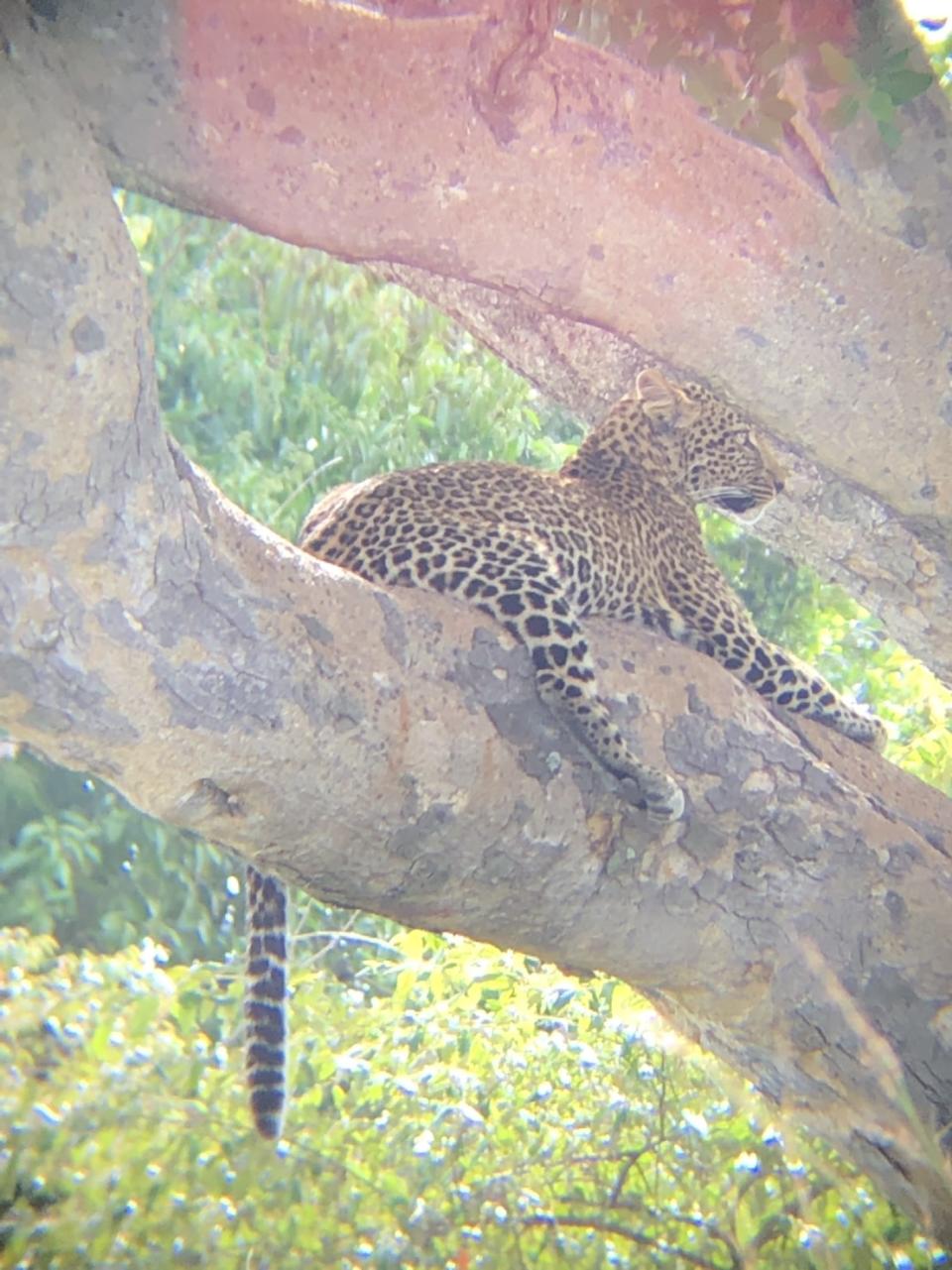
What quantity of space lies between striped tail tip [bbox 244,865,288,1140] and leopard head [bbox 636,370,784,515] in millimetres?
2196

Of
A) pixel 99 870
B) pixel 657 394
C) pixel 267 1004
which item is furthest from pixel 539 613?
pixel 99 870

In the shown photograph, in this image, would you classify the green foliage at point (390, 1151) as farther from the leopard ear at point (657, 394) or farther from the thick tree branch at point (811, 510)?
the leopard ear at point (657, 394)

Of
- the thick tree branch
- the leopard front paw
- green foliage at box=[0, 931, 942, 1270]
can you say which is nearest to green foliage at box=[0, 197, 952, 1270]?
green foliage at box=[0, 931, 942, 1270]

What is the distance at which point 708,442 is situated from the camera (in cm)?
488

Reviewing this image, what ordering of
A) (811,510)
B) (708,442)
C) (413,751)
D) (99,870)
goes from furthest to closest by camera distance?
(99,870)
(708,442)
(811,510)
(413,751)

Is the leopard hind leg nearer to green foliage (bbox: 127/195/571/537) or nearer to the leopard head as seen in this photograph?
the leopard head

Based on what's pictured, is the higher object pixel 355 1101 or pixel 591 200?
pixel 591 200

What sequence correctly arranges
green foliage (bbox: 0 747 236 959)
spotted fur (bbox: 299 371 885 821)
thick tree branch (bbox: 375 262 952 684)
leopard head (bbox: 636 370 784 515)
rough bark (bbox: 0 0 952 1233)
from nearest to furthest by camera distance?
1. rough bark (bbox: 0 0 952 1233)
2. spotted fur (bbox: 299 371 885 821)
3. thick tree branch (bbox: 375 262 952 684)
4. leopard head (bbox: 636 370 784 515)
5. green foliage (bbox: 0 747 236 959)

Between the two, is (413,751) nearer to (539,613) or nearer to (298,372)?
(539,613)

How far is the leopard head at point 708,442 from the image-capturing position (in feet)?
15.5

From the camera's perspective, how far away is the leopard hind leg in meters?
3.22

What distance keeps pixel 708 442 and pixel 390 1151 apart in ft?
8.47

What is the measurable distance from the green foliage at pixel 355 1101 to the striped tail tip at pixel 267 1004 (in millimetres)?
111

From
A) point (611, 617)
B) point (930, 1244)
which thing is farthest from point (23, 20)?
point (930, 1244)
